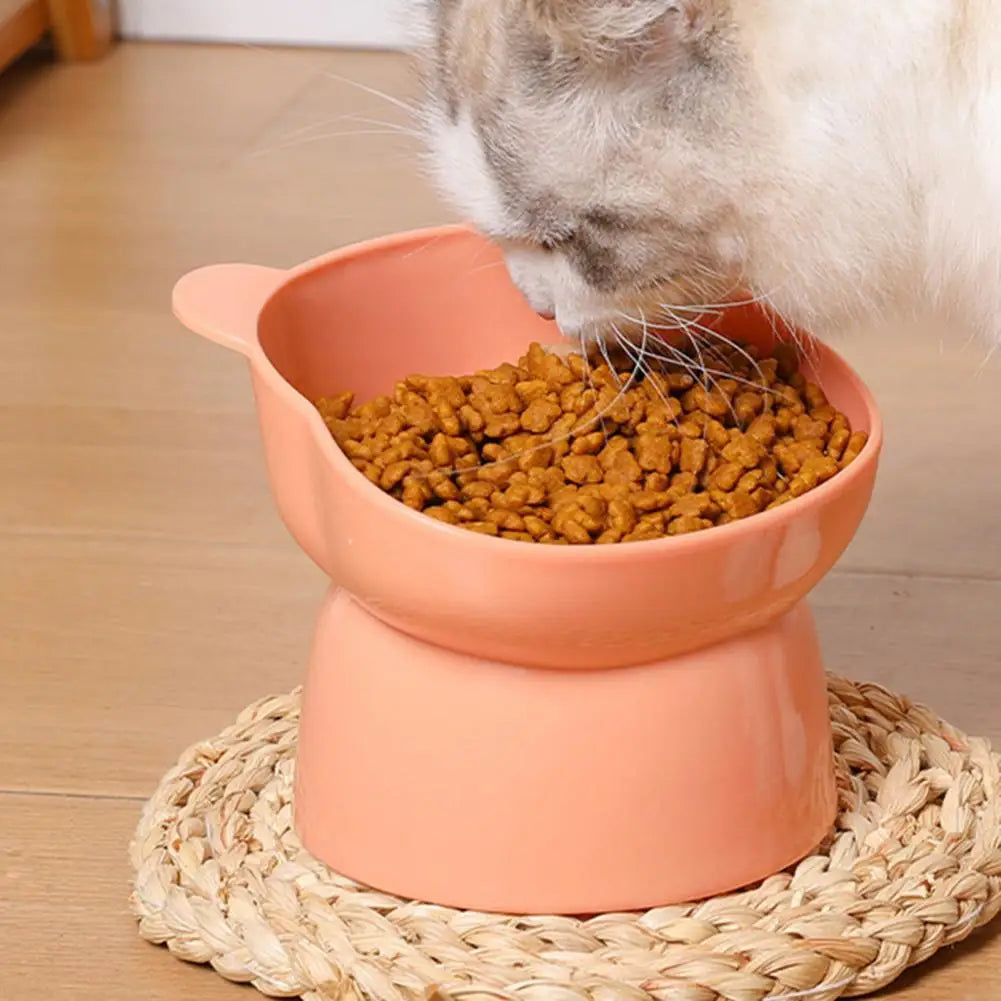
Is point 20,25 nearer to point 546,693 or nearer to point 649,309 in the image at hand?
point 649,309

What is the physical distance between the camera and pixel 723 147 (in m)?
0.84

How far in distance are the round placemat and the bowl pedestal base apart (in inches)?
0.7

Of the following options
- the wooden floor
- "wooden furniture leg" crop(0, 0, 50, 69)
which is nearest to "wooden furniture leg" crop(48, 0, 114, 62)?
"wooden furniture leg" crop(0, 0, 50, 69)

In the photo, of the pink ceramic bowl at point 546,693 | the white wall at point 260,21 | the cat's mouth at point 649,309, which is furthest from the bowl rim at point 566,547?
the white wall at point 260,21

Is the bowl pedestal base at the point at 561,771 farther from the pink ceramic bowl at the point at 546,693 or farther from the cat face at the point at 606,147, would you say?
the cat face at the point at 606,147

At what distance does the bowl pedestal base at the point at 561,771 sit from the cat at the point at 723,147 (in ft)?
0.62

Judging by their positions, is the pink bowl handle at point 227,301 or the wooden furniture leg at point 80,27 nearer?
Answer: the pink bowl handle at point 227,301

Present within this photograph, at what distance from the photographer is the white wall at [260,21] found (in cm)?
247

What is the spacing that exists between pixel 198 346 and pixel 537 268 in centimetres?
80

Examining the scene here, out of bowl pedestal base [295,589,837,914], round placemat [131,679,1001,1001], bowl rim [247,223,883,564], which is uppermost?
bowl rim [247,223,883,564]

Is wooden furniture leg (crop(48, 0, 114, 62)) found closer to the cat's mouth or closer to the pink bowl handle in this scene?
the pink bowl handle

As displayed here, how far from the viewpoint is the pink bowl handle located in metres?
0.90

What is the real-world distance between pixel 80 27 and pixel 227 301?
170cm

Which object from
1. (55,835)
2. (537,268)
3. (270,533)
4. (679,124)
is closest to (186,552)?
(270,533)
